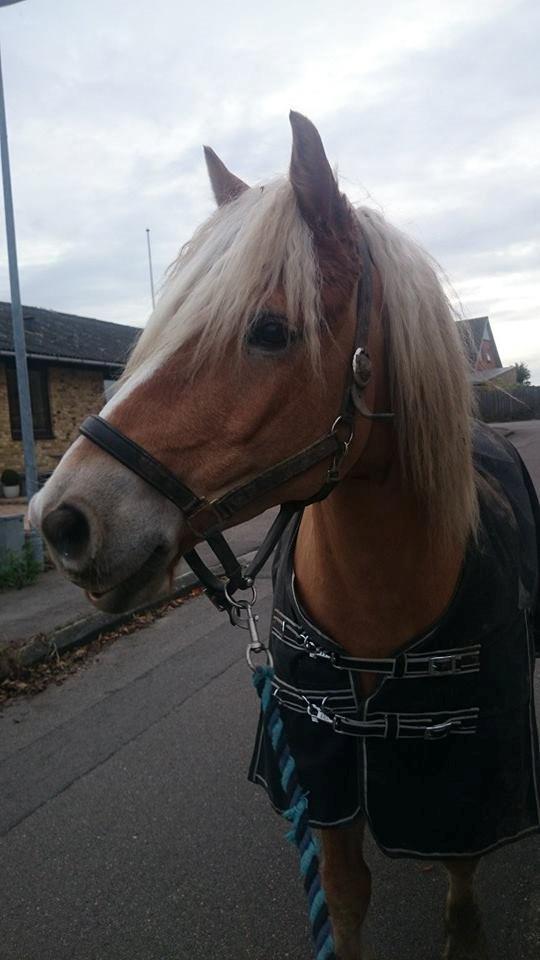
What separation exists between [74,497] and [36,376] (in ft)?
47.3

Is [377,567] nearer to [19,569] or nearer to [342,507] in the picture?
[342,507]

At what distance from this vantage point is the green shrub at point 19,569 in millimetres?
6832

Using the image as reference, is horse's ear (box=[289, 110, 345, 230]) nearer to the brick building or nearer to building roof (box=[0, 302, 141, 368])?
building roof (box=[0, 302, 141, 368])

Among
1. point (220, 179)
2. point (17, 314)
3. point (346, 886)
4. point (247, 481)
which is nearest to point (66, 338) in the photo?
point (17, 314)

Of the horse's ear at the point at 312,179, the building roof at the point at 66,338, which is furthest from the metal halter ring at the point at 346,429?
the building roof at the point at 66,338

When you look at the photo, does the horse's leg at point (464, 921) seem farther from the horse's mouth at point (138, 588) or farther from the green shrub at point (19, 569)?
the green shrub at point (19, 569)

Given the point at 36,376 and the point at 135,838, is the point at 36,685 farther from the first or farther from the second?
the point at 36,376

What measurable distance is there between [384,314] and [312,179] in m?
0.33

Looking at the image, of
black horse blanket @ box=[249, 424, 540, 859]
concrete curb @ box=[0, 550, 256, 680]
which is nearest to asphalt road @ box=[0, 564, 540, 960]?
concrete curb @ box=[0, 550, 256, 680]

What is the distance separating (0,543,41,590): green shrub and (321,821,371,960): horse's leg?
5.52m

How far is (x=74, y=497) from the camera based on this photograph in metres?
1.17

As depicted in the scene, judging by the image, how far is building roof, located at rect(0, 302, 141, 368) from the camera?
46.8ft

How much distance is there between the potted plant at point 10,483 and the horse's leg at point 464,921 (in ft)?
40.4

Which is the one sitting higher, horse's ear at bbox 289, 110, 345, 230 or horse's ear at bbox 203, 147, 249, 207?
horse's ear at bbox 203, 147, 249, 207
